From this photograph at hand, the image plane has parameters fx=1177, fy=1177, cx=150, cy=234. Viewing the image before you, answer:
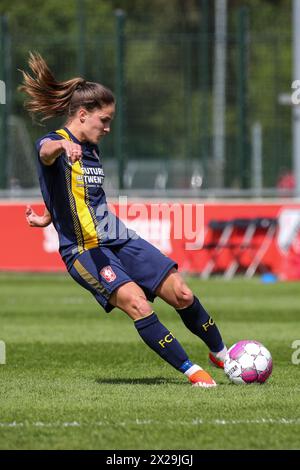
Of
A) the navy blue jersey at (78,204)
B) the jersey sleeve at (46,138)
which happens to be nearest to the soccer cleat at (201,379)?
the navy blue jersey at (78,204)

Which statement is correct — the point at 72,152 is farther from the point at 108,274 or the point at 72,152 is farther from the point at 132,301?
the point at 132,301

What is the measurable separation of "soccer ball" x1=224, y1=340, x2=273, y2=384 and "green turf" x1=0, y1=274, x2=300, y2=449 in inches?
3.9

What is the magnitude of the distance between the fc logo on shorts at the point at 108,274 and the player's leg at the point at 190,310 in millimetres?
369

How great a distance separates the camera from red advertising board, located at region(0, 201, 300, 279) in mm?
20969

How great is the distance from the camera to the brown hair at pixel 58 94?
7984 mm

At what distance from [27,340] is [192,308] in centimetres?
393

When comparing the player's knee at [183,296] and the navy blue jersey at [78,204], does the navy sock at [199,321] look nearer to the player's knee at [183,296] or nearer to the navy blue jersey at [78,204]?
the player's knee at [183,296]

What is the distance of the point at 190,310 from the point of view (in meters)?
8.18

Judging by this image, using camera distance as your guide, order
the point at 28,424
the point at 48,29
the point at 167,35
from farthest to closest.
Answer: the point at 48,29
the point at 167,35
the point at 28,424

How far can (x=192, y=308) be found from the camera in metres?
8.18

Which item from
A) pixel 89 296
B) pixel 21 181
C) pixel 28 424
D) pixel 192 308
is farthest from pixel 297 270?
pixel 28 424

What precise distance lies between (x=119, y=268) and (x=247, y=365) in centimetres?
111

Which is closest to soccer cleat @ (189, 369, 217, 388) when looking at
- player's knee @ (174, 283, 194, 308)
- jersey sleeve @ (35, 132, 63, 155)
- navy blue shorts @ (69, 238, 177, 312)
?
player's knee @ (174, 283, 194, 308)

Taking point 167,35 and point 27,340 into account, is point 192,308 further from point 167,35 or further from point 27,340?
point 167,35
